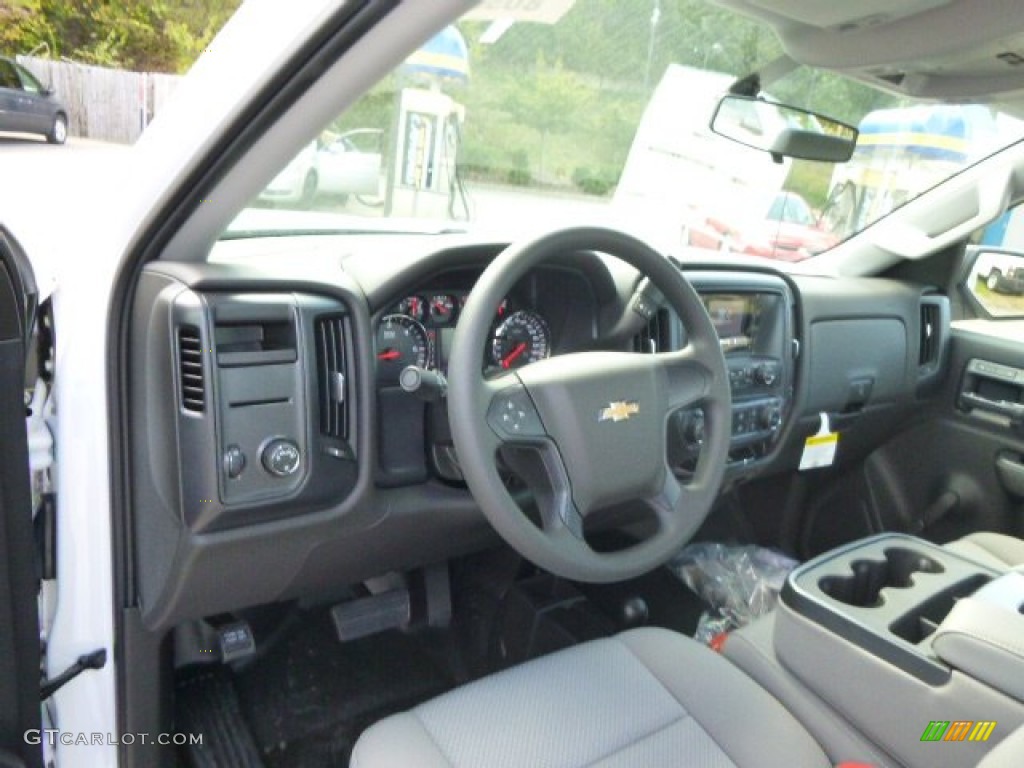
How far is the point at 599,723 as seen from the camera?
4.28 feet

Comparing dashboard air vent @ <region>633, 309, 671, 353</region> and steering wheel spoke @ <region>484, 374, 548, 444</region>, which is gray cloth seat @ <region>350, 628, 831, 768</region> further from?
dashboard air vent @ <region>633, 309, 671, 353</region>

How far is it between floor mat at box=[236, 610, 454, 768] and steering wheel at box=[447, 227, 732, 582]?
0.99m

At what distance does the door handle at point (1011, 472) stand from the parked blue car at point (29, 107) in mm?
2796

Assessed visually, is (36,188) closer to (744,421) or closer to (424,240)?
(424,240)

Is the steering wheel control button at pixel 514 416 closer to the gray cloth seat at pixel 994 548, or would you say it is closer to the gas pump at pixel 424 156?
the gas pump at pixel 424 156

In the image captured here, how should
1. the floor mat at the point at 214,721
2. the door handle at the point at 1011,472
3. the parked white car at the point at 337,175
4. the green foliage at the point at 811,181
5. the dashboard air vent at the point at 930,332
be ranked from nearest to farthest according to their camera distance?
the parked white car at the point at 337,175
the floor mat at the point at 214,721
the green foliage at the point at 811,181
the door handle at the point at 1011,472
the dashboard air vent at the point at 930,332

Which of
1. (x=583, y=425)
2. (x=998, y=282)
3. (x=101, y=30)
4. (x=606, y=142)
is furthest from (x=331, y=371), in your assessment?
(x=998, y=282)

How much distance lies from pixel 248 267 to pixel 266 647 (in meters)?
1.13

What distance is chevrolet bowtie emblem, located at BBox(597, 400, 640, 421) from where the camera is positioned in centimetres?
140

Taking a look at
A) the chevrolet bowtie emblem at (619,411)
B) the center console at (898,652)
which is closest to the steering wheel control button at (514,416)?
the chevrolet bowtie emblem at (619,411)

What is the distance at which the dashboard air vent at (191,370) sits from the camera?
1258 mm

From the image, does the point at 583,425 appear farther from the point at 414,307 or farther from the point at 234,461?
the point at 234,461

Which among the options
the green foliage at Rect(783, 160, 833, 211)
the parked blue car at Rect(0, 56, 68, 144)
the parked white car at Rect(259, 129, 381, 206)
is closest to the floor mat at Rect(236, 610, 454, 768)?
the parked white car at Rect(259, 129, 381, 206)

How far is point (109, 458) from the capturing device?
1.35 meters
